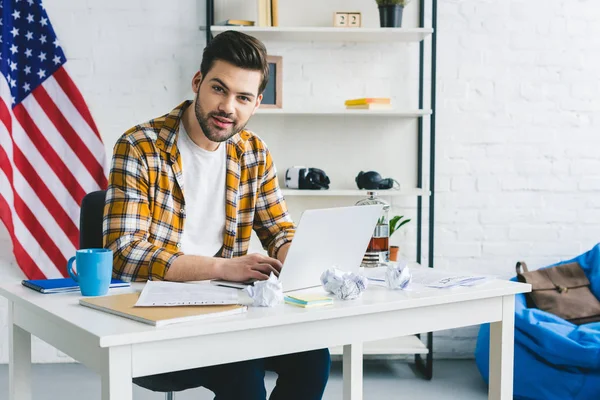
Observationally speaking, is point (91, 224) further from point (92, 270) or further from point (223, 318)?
point (223, 318)

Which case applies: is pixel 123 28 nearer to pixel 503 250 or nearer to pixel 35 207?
pixel 35 207

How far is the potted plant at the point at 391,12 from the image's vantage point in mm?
3166

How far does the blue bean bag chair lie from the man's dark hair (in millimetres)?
1567

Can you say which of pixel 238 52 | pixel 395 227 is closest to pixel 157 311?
pixel 238 52

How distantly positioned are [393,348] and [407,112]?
103cm

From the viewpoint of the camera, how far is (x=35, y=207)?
128 inches

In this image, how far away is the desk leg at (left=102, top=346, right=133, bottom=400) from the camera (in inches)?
45.0

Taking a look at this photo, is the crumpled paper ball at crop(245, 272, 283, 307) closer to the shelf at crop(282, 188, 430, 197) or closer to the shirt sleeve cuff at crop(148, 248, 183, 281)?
the shirt sleeve cuff at crop(148, 248, 183, 281)

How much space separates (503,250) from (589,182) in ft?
1.75

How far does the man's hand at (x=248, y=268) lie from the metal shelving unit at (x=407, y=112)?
150cm

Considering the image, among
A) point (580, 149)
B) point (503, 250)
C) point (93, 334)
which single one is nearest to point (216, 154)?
point (93, 334)

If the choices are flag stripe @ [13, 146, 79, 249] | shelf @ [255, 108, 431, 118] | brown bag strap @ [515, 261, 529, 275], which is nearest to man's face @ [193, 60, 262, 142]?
shelf @ [255, 108, 431, 118]

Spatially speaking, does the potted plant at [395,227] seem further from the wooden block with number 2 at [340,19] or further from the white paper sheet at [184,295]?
the white paper sheet at [184,295]

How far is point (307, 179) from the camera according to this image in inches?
126
